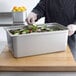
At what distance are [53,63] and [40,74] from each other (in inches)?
2.8

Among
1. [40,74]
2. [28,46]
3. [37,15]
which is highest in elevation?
[37,15]

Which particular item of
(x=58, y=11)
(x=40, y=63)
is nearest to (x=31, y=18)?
(x=58, y=11)

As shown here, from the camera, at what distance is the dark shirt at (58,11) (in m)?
1.31

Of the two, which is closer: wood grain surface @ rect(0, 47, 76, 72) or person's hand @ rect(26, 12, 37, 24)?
wood grain surface @ rect(0, 47, 76, 72)

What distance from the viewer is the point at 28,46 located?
0.85m

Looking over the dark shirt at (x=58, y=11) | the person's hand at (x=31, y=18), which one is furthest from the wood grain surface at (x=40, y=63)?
the dark shirt at (x=58, y=11)

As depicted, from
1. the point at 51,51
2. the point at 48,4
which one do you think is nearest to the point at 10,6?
the point at 48,4

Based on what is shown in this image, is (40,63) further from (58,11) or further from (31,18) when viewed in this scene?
(58,11)

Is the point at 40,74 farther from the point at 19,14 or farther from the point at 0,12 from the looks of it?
the point at 0,12

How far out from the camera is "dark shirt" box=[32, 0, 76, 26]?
1.31 m

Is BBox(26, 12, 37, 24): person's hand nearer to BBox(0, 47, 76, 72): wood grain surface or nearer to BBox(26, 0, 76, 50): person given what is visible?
BBox(26, 0, 76, 50): person

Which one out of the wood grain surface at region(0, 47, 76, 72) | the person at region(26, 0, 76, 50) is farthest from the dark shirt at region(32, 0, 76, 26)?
the wood grain surface at region(0, 47, 76, 72)

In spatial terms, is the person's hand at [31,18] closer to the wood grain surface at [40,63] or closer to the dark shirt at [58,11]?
the dark shirt at [58,11]

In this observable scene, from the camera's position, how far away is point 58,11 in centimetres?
134
